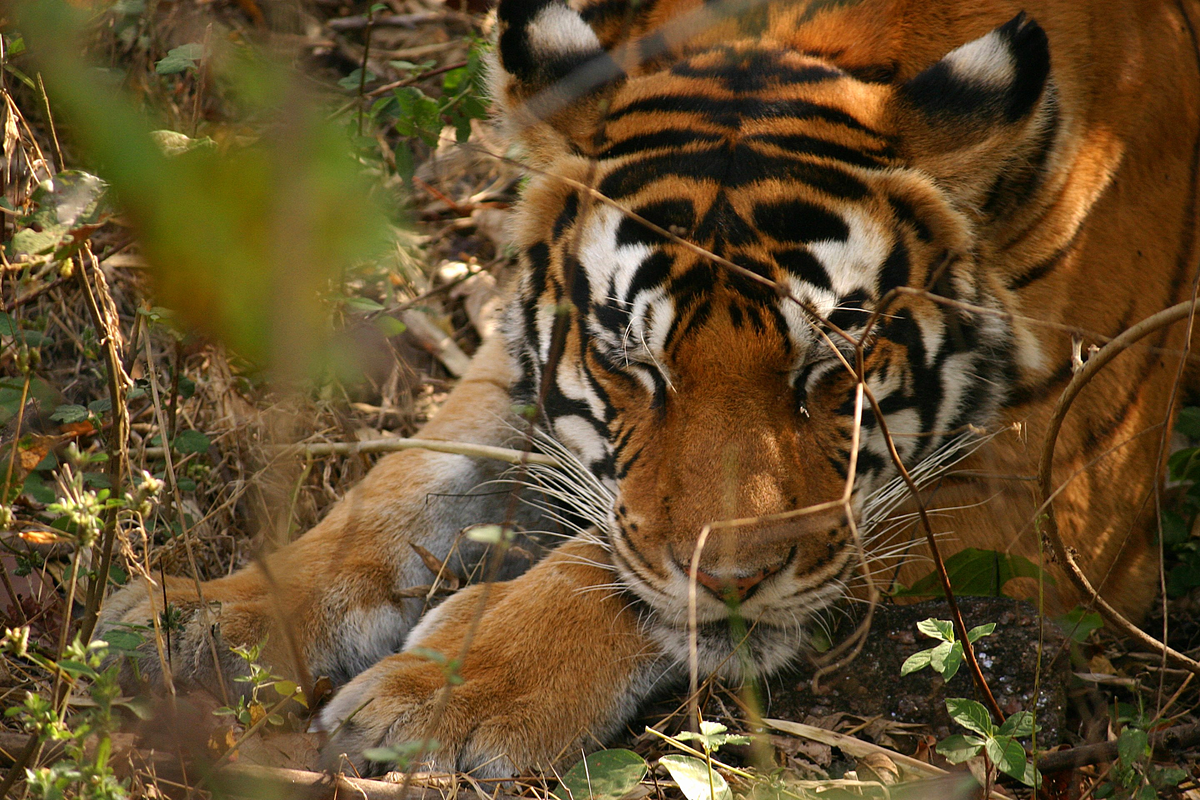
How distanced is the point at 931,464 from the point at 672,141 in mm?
829

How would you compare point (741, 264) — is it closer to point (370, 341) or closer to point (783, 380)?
point (783, 380)

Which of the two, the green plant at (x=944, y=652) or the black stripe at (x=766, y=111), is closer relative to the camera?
the green plant at (x=944, y=652)

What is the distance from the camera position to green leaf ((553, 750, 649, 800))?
5.49 ft

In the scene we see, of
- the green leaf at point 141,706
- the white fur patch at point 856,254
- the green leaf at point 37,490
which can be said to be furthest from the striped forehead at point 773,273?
the green leaf at point 37,490

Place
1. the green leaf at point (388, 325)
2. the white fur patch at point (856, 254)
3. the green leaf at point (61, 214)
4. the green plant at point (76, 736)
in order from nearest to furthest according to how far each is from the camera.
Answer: the green plant at point (76, 736), the green leaf at point (61, 214), the white fur patch at point (856, 254), the green leaf at point (388, 325)

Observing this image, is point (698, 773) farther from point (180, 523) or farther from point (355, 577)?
point (180, 523)

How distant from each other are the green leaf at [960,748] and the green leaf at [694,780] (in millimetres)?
348

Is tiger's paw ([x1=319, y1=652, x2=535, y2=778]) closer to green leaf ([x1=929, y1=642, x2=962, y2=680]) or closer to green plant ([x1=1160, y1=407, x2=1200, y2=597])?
green leaf ([x1=929, y1=642, x2=962, y2=680])

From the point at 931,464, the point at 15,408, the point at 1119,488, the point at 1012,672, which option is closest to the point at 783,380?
the point at 931,464

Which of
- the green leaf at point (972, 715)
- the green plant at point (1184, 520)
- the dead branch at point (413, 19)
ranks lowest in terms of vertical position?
the green plant at point (1184, 520)

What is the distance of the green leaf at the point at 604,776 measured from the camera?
1.67 metres

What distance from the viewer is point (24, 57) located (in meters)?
1.95

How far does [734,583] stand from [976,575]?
616 millimetres

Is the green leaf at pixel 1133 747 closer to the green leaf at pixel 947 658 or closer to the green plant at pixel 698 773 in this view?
the green leaf at pixel 947 658
